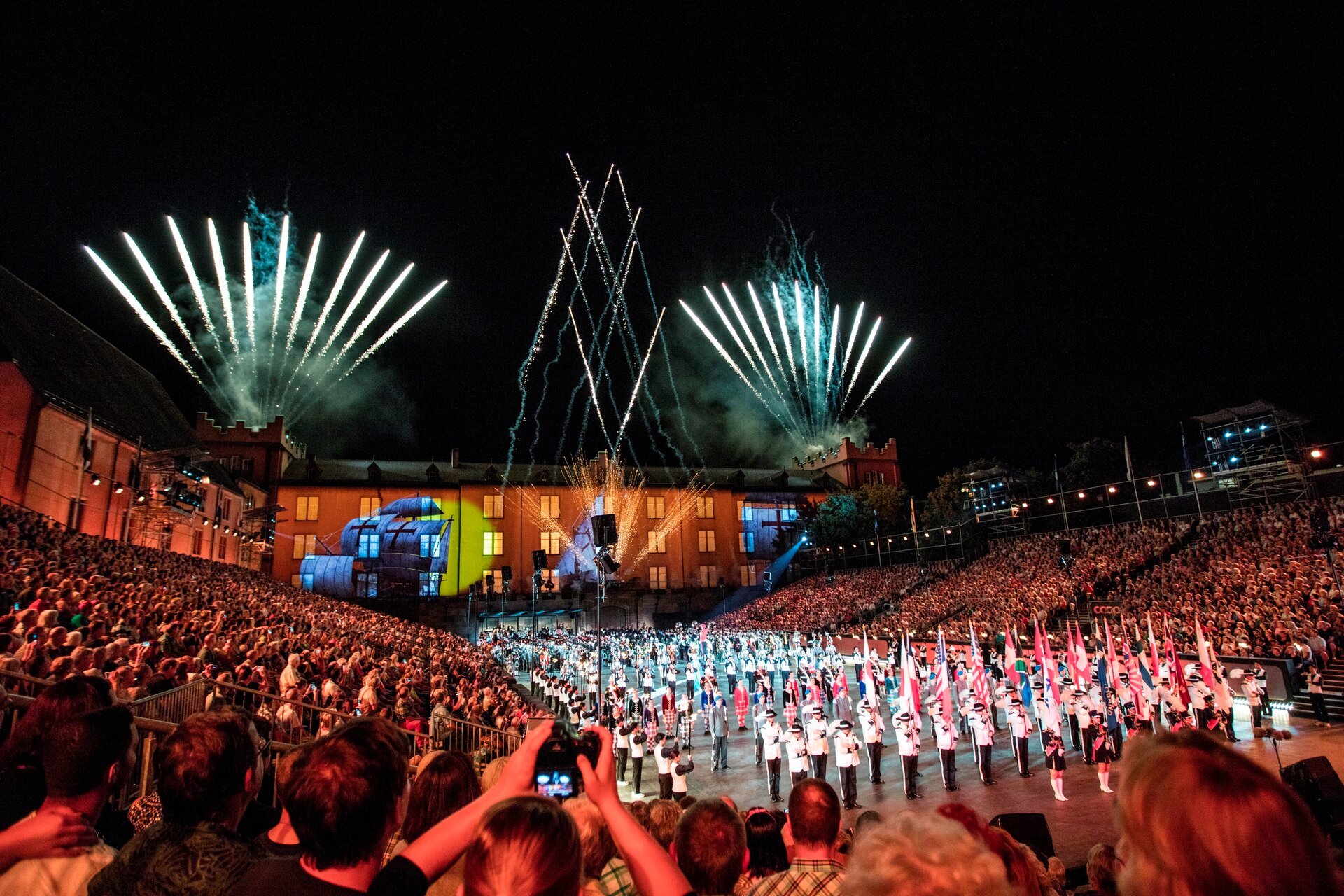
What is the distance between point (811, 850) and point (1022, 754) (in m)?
12.8

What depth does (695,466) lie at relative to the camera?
67.4m

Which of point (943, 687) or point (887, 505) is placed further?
point (887, 505)

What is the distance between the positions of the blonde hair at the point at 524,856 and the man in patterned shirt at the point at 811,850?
117 centimetres

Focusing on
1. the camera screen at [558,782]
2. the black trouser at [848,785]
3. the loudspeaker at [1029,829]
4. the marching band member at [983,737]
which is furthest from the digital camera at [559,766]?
the marching band member at [983,737]

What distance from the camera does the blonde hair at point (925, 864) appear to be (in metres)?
1.45

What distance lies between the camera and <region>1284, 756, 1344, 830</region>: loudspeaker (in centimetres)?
686

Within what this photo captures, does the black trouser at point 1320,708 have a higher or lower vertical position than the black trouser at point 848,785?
higher

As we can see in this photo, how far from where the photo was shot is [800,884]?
2.54 meters

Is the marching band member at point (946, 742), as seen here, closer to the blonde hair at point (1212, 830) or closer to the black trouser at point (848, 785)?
the black trouser at point (848, 785)

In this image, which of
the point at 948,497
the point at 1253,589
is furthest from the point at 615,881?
the point at 948,497

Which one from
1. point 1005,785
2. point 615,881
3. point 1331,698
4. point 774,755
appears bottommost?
point 1005,785

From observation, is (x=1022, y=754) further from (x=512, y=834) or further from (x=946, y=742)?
(x=512, y=834)

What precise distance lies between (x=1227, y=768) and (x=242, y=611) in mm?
22914

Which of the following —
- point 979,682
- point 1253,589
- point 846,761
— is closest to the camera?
point 846,761
